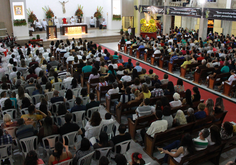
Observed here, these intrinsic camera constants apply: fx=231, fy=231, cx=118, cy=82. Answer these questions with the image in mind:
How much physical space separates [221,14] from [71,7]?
1436 centimetres

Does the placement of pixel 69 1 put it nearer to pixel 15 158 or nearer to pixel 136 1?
pixel 136 1

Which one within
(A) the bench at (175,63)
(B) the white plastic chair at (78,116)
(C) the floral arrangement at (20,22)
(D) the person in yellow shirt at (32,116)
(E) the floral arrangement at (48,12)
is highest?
(E) the floral arrangement at (48,12)

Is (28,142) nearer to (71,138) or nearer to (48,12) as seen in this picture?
(71,138)

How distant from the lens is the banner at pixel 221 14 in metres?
12.8

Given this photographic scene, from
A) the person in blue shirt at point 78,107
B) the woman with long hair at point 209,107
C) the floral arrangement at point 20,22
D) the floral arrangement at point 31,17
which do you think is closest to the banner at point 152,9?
the floral arrangement at point 31,17

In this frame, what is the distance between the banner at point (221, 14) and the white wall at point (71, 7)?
10.1 meters

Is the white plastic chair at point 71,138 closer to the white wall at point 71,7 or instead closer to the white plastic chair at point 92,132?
the white plastic chair at point 92,132

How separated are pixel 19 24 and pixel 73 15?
6046 mm

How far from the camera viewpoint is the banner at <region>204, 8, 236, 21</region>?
12.8 metres

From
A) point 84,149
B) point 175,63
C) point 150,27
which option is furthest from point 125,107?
point 150,27

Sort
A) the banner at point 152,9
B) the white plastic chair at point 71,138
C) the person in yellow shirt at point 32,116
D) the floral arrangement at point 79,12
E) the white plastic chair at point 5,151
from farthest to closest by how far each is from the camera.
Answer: the floral arrangement at point 79,12 → the banner at point 152,9 → the person in yellow shirt at point 32,116 → the white plastic chair at point 71,138 → the white plastic chair at point 5,151

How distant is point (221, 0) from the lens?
16453mm

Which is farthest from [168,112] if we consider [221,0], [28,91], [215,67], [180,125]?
[221,0]

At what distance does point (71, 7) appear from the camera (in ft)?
74.2
